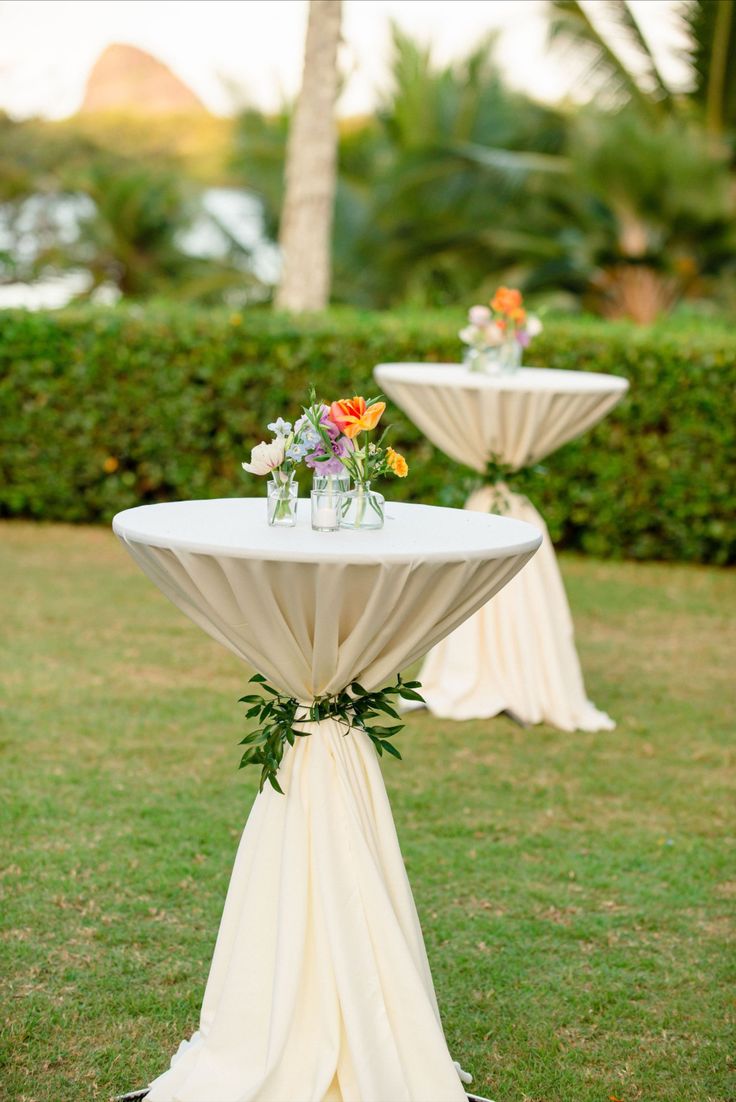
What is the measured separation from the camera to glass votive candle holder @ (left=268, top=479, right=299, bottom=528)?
303cm

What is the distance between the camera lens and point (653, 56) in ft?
52.9

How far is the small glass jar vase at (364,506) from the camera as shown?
10.0 ft

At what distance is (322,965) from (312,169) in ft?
27.8

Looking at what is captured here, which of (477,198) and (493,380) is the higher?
(477,198)

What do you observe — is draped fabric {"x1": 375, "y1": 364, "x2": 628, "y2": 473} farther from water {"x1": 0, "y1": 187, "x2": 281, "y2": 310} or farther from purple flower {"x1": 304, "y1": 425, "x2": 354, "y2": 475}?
water {"x1": 0, "y1": 187, "x2": 281, "y2": 310}

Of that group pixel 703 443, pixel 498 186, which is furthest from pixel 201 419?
pixel 498 186

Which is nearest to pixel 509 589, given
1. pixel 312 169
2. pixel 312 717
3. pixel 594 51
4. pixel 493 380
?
pixel 493 380

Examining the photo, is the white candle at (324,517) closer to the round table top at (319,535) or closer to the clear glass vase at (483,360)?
the round table top at (319,535)

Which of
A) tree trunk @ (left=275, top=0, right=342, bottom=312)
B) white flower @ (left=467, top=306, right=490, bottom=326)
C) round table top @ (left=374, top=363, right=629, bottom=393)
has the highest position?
tree trunk @ (left=275, top=0, right=342, bottom=312)

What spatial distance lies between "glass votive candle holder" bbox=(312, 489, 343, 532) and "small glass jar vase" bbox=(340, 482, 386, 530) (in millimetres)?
49

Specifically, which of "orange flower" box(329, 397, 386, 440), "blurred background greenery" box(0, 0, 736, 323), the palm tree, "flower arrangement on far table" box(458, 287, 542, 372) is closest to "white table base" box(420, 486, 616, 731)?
"flower arrangement on far table" box(458, 287, 542, 372)

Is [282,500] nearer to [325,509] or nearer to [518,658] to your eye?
[325,509]

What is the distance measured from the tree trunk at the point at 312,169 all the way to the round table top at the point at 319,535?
7206 millimetres

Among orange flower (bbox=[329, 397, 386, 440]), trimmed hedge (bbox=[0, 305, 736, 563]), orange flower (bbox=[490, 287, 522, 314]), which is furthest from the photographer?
trimmed hedge (bbox=[0, 305, 736, 563])
